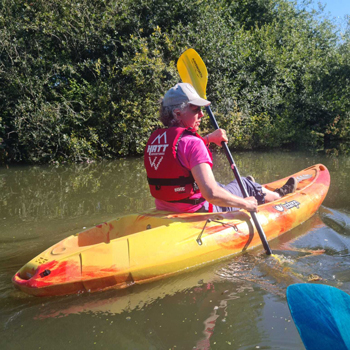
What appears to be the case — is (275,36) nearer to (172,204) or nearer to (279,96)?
(279,96)

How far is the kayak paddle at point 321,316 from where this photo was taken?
129 cm

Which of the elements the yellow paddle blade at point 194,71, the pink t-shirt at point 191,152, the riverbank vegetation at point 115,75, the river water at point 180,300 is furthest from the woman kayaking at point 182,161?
the riverbank vegetation at point 115,75

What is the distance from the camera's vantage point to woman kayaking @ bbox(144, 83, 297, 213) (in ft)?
8.68

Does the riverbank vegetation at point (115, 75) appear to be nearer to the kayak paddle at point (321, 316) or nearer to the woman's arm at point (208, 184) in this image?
the woman's arm at point (208, 184)

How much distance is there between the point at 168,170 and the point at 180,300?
966 millimetres

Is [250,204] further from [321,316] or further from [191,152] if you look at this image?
[321,316]

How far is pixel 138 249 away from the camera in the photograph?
8.61 feet

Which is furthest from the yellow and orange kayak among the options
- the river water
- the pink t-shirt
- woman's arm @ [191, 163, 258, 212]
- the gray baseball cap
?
the gray baseball cap

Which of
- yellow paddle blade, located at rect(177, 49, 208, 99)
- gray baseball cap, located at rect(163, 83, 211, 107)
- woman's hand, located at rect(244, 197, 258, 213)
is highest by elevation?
yellow paddle blade, located at rect(177, 49, 208, 99)

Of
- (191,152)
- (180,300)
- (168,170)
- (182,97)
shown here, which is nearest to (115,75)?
(182,97)

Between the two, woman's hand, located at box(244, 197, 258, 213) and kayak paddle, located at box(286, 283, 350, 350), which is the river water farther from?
kayak paddle, located at box(286, 283, 350, 350)

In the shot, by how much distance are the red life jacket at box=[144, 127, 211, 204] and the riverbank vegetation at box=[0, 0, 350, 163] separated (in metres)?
7.07

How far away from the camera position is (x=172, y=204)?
3.05 metres

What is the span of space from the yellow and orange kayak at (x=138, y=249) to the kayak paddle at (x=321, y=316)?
54.9 inches
